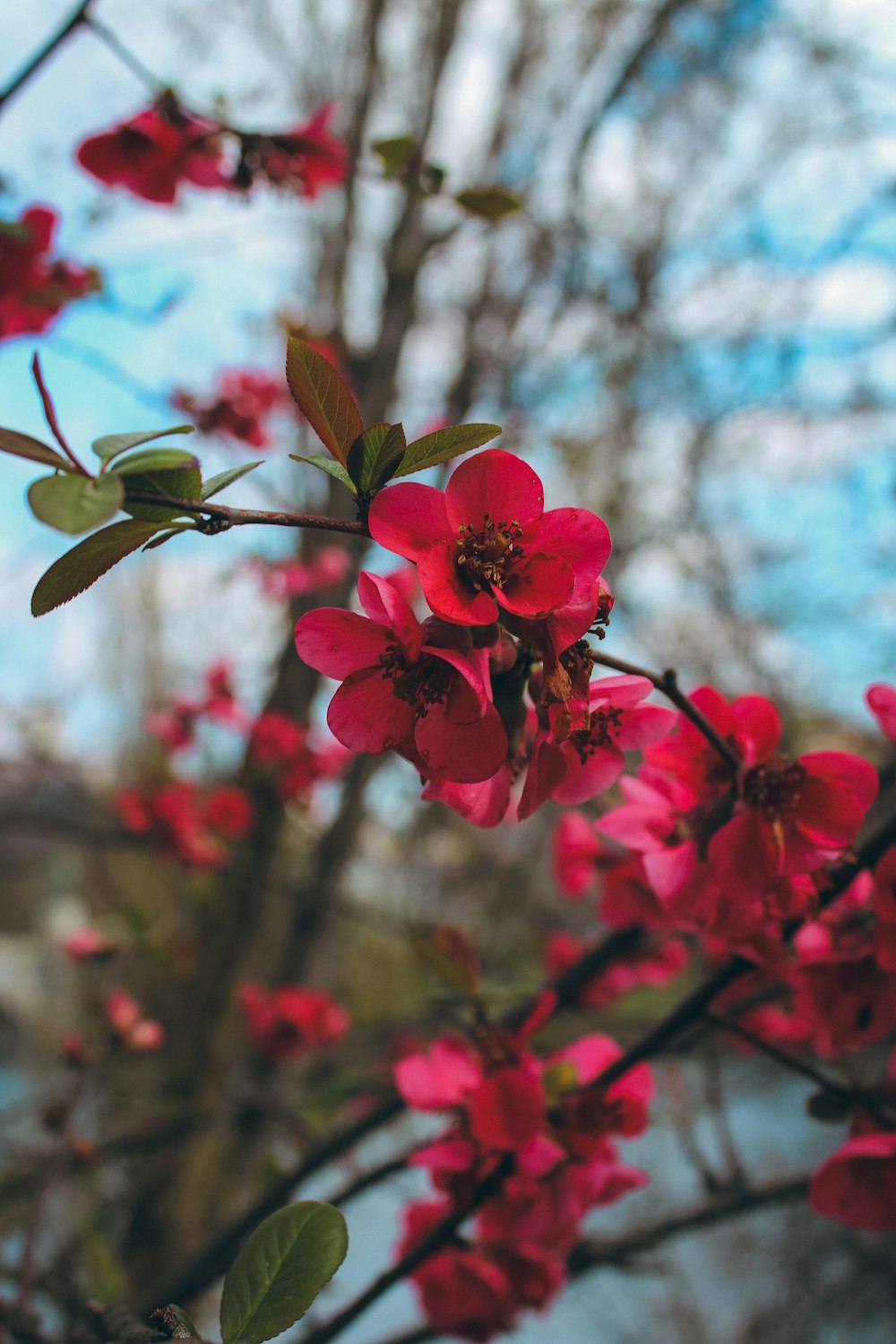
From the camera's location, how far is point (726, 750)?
1.63 ft

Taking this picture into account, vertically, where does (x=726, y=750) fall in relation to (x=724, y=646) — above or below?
below

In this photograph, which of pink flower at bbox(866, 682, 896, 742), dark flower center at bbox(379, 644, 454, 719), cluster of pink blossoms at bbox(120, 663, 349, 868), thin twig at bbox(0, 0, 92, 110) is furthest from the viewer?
cluster of pink blossoms at bbox(120, 663, 349, 868)

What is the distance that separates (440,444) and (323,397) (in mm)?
52

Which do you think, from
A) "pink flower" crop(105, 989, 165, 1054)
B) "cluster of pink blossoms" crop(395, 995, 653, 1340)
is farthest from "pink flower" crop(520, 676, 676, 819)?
"pink flower" crop(105, 989, 165, 1054)

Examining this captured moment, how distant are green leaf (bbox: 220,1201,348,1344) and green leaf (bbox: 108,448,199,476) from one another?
0.99 feet

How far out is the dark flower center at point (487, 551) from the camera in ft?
1.26

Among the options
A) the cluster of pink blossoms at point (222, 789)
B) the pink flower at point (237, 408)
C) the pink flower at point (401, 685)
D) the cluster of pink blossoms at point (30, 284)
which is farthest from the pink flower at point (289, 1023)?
the pink flower at point (401, 685)

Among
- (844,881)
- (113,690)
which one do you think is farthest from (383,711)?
(113,690)

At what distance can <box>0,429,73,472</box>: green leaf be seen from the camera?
0.30 m

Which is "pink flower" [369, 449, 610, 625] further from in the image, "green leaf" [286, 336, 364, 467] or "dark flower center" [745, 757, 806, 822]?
"dark flower center" [745, 757, 806, 822]

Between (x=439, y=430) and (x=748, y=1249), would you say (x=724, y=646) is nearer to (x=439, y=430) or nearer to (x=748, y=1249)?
(x=748, y=1249)

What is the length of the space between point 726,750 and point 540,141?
322cm

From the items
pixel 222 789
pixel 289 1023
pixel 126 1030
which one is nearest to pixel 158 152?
pixel 126 1030

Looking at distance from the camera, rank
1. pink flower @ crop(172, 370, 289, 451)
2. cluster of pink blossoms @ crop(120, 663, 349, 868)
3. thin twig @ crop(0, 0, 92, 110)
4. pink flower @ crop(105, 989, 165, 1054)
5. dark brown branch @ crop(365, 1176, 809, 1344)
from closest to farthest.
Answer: thin twig @ crop(0, 0, 92, 110)
dark brown branch @ crop(365, 1176, 809, 1344)
pink flower @ crop(105, 989, 165, 1054)
pink flower @ crop(172, 370, 289, 451)
cluster of pink blossoms @ crop(120, 663, 349, 868)
